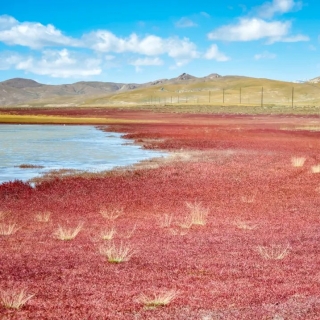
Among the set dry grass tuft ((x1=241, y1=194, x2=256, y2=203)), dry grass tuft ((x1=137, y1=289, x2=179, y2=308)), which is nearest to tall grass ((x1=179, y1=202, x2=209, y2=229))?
dry grass tuft ((x1=241, y1=194, x2=256, y2=203))

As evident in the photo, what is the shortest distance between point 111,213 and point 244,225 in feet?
15.1

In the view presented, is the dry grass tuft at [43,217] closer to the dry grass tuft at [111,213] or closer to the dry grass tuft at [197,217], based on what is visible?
the dry grass tuft at [111,213]

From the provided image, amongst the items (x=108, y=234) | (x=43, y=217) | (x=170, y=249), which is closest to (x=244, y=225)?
(x=170, y=249)

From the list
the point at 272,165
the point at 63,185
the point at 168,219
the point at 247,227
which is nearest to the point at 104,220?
the point at 168,219

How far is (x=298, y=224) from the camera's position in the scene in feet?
50.9

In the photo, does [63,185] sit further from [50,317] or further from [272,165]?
[50,317]

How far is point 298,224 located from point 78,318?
9.44 meters

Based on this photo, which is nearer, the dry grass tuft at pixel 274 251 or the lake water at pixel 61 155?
the dry grass tuft at pixel 274 251

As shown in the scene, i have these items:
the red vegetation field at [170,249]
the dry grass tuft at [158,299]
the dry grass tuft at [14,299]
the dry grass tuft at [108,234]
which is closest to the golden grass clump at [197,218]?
the red vegetation field at [170,249]

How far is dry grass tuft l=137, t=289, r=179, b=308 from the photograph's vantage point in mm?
8273

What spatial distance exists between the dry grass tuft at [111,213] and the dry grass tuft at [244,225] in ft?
12.8

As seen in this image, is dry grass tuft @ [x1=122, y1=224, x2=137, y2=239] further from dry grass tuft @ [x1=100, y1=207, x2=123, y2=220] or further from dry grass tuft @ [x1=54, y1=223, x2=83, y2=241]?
dry grass tuft @ [x1=100, y1=207, x2=123, y2=220]

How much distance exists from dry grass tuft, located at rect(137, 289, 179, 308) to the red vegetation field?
8 cm

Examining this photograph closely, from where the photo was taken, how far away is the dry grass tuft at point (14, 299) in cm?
812
